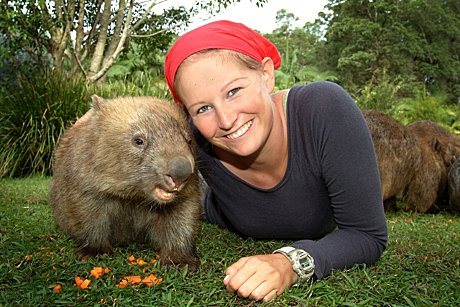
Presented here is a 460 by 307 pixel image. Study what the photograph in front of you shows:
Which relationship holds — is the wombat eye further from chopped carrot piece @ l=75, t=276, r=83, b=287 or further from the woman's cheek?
chopped carrot piece @ l=75, t=276, r=83, b=287

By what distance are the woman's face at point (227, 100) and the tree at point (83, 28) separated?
6.66 meters

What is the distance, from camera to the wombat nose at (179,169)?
2.26 metres

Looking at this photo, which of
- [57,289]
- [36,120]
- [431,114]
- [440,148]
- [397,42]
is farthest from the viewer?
[397,42]

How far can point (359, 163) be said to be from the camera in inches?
96.5

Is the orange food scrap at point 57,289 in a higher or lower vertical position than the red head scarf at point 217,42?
lower

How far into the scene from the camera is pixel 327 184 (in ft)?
8.41

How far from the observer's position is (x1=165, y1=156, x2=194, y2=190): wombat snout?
226 centimetres

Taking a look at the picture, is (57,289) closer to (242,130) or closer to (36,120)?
(242,130)

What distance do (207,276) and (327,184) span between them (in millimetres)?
699

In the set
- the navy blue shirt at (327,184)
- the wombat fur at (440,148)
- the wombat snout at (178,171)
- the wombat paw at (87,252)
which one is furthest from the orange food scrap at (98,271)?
the wombat fur at (440,148)

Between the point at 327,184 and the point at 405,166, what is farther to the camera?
the point at 405,166

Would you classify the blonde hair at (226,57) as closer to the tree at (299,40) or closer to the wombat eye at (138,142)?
the wombat eye at (138,142)

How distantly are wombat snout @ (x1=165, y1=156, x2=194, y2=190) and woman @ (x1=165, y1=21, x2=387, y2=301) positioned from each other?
0.18 meters

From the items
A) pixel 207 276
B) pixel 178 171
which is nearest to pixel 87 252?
pixel 207 276
